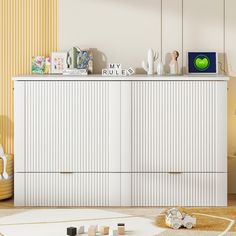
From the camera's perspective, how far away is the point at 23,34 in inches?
249


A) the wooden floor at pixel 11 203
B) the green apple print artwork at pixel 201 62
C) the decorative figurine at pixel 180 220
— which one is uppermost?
the green apple print artwork at pixel 201 62

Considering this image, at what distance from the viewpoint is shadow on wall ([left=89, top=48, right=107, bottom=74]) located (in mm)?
6277

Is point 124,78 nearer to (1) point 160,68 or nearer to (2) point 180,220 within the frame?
(1) point 160,68

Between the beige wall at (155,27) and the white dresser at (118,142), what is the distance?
53 centimetres

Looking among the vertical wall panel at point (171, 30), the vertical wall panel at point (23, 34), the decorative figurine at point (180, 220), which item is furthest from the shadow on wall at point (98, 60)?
the decorative figurine at point (180, 220)

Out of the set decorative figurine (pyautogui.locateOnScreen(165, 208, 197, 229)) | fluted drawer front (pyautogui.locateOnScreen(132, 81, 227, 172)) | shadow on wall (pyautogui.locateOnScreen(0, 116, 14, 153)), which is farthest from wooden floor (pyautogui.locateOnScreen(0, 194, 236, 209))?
decorative figurine (pyautogui.locateOnScreen(165, 208, 197, 229))

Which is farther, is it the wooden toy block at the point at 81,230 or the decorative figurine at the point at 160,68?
the decorative figurine at the point at 160,68

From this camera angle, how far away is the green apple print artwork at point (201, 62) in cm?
620

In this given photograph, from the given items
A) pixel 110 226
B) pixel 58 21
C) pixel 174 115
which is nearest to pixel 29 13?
pixel 58 21

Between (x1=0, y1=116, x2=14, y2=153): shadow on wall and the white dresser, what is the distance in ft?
1.78

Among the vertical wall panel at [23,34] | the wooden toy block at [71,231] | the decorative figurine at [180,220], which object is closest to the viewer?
the wooden toy block at [71,231]

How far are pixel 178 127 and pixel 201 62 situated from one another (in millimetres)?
665

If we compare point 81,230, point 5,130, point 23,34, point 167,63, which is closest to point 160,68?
point 167,63

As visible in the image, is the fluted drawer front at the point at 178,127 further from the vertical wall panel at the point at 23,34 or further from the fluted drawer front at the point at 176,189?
the vertical wall panel at the point at 23,34
